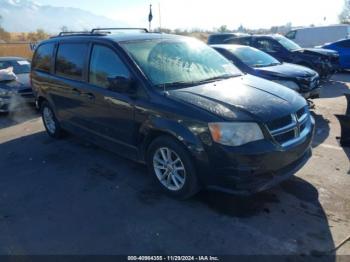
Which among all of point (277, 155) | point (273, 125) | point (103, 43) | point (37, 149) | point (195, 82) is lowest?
point (37, 149)

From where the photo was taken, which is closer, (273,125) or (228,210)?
(273,125)

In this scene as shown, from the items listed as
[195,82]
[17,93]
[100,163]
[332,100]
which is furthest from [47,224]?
[332,100]

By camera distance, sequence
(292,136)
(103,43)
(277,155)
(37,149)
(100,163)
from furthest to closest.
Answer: (37,149), (100,163), (103,43), (292,136), (277,155)

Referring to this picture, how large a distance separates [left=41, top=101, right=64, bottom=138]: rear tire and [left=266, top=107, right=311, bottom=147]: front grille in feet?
13.5

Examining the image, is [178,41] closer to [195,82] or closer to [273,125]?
[195,82]

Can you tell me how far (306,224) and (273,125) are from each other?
1049mm

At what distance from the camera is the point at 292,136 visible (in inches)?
145

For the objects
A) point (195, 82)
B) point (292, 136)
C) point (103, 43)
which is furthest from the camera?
point (103, 43)

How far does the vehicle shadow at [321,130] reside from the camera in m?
5.86

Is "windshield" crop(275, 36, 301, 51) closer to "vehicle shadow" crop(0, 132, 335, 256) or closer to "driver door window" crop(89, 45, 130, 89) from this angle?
"vehicle shadow" crop(0, 132, 335, 256)

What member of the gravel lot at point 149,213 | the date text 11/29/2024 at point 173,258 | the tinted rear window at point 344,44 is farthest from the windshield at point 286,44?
the date text 11/29/2024 at point 173,258

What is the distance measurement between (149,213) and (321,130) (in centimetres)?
419

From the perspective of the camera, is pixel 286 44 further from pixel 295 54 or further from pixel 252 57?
pixel 252 57

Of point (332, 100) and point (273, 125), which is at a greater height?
point (273, 125)
